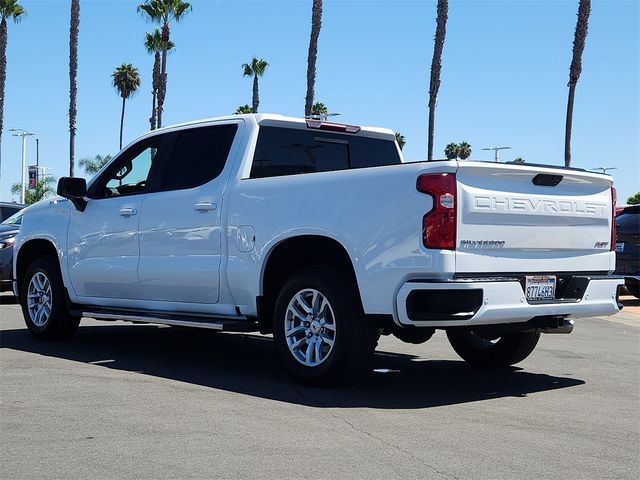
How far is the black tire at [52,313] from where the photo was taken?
9273 mm

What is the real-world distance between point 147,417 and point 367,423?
139 centimetres

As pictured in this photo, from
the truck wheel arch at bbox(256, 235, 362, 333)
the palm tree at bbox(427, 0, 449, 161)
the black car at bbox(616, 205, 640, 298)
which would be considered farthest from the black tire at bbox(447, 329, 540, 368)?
the palm tree at bbox(427, 0, 449, 161)

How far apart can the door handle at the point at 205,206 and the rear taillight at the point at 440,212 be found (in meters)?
2.18

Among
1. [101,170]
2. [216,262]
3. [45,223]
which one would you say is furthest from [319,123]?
[45,223]

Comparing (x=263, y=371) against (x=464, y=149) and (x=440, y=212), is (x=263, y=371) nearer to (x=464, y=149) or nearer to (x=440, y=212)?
(x=440, y=212)

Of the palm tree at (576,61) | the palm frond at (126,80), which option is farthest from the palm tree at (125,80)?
the palm tree at (576,61)

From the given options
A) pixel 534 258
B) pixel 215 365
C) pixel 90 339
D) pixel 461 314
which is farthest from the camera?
pixel 90 339

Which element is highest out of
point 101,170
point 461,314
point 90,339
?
point 101,170

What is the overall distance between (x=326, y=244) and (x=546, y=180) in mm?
1719

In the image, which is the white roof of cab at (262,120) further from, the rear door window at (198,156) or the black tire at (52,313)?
the black tire at (52,313)

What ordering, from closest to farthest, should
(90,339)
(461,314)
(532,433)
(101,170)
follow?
(532,433), (461,314), (101,170), (90,339)

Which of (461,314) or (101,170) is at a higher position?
(101,170)

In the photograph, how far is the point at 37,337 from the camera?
9.44 meters

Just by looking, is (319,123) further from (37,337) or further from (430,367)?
(37,337)
